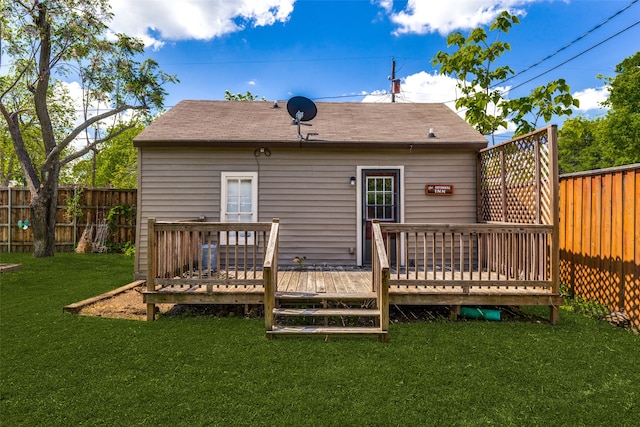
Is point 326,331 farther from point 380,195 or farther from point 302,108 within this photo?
point 302,108

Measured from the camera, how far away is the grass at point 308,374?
7.80 feet

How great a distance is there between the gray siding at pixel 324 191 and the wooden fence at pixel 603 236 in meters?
1.69

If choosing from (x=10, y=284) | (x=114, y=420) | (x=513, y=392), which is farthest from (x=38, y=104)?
(x=513, y=392)

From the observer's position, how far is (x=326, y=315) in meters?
3.92

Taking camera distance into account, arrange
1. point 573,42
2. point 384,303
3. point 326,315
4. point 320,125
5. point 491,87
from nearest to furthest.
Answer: point 384,303 → point 326,315 → point 320,125 → point 491,87 → point 573,42

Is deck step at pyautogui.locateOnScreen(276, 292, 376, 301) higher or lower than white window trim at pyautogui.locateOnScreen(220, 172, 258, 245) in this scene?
lower

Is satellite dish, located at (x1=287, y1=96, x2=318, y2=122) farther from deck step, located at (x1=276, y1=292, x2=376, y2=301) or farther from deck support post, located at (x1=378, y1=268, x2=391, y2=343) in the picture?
deck support post, located at (x1=378, y1=268, x2=391, y2=343)

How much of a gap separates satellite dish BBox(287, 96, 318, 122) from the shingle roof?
28cm

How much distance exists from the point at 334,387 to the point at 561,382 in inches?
76.8

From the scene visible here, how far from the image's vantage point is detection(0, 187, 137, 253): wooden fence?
1041 cm

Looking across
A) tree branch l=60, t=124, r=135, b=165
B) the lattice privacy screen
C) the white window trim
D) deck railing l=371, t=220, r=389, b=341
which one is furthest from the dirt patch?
tree branch l=60, t=124, r=135, b=165

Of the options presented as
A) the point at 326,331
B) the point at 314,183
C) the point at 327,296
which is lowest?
the point at 326,331

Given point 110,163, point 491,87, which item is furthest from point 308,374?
point 110,163

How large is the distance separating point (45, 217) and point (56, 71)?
15.3 feet
